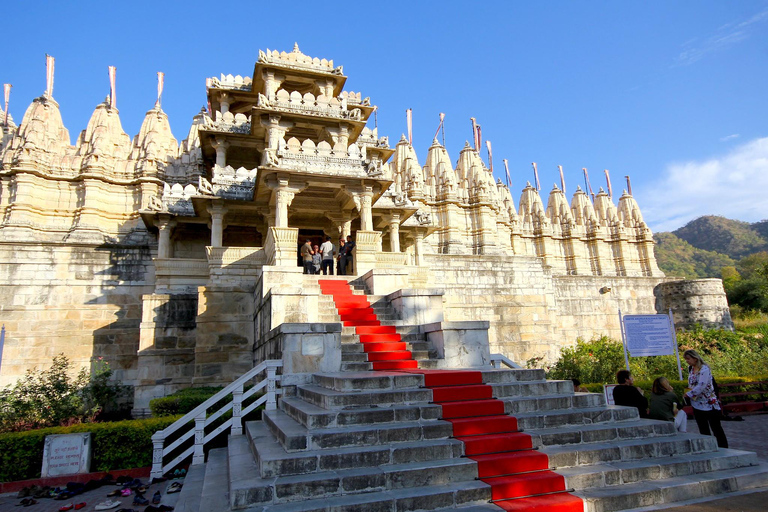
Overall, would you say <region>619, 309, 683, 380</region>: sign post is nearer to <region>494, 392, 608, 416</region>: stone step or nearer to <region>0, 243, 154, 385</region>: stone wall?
<region>494, 392, 608, 416</region>: stone step

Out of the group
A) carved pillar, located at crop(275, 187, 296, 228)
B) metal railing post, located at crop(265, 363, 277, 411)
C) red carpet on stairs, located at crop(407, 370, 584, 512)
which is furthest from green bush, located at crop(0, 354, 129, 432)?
red carpet on stairs, located at crop(407, 370, 584, 512)

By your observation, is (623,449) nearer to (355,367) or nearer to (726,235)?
(355,367)

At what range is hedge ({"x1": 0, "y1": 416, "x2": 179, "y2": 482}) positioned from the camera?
300 inches

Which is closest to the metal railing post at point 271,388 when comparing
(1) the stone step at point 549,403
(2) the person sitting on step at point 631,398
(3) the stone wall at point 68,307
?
(1) the stone step at point 549,403

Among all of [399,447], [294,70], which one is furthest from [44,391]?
[294,70]

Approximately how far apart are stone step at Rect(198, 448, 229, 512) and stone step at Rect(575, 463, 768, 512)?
3882mm

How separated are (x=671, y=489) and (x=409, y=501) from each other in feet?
9.77

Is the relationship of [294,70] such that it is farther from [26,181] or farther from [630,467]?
[630,467]

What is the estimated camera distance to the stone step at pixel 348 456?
463 centimetres

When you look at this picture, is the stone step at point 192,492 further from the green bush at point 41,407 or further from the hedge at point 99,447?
the green bush at point 41,407

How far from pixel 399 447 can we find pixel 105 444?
20.4 ft

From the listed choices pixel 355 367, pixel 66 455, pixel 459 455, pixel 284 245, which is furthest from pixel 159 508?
pixel 284 245

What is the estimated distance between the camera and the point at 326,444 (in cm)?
504

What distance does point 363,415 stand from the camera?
5.46 meters
